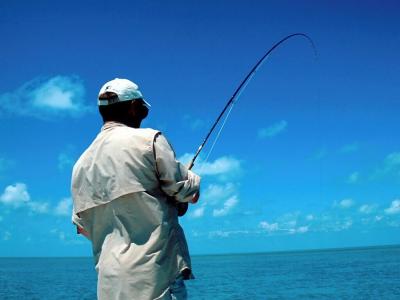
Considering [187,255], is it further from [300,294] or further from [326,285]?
[326,285]

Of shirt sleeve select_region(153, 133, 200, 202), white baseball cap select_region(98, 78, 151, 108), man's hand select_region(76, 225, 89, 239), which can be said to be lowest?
man's hand select_region(76, 225, 89, 239)

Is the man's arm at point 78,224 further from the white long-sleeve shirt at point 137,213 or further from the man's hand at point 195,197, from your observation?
the man's hand at point 195,197

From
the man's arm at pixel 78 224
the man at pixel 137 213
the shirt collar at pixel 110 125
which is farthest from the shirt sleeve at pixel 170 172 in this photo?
the man's arm at pixel 78 224

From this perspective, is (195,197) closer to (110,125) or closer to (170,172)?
(170,172)

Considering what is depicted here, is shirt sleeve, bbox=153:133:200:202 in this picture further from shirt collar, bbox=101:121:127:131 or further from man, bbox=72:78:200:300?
shirt collar, bbox=101:121:127:131

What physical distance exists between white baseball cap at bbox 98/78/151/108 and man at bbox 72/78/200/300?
0.53 ft

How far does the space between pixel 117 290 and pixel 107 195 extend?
0.44 m

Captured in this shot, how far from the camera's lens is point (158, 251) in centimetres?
234

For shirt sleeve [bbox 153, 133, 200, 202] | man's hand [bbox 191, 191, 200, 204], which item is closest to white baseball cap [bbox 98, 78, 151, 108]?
shirt sleeve [bbox 153, 133, 200, 202]

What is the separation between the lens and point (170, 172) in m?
2.39

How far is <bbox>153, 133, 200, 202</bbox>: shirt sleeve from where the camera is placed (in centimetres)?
239

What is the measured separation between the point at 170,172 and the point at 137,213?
240 millimetres

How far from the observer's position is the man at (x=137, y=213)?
7.64 feet

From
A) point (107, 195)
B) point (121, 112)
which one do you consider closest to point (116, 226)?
point (107, 195)
